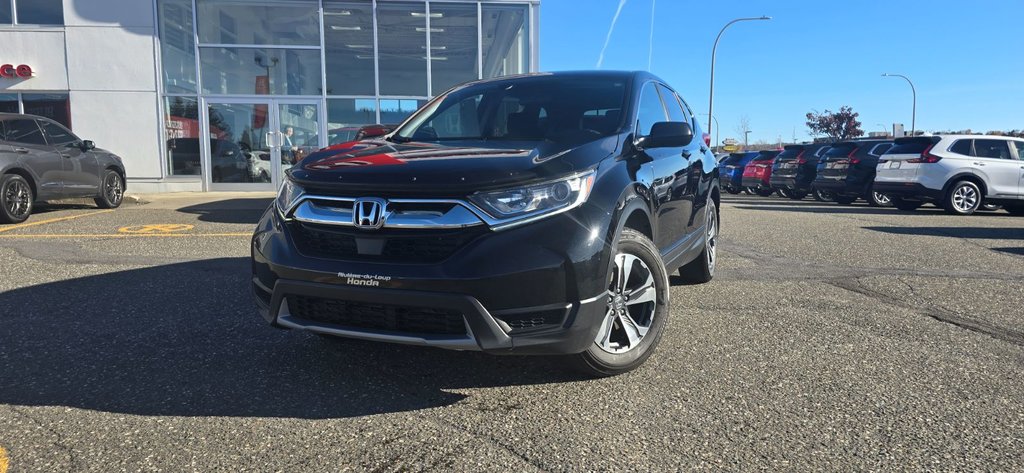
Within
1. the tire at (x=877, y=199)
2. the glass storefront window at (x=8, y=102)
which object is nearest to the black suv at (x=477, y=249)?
the tire at (x=877, y=199)

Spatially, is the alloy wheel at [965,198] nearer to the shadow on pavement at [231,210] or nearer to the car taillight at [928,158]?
the car taillight at [928,158]

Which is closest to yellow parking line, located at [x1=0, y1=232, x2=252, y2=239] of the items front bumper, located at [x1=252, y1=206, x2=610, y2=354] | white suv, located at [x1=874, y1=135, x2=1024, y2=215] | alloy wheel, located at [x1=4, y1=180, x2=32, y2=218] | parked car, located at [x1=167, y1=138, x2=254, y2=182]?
alloy wheel, located at [x1=4, y1=180, x2=32, y2=218]

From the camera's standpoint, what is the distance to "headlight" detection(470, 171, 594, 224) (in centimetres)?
268

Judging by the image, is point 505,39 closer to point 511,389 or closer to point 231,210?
point 231,210

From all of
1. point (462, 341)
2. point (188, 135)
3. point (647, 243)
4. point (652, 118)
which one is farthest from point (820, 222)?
point (188, 135)

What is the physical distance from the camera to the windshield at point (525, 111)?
12.4 feet

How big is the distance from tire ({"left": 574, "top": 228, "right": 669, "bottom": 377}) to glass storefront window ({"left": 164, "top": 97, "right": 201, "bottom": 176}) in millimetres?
15430

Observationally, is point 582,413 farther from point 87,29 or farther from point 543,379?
point 87,29

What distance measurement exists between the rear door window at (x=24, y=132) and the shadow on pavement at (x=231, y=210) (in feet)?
7.94

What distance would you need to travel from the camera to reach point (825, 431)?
8.68 ft

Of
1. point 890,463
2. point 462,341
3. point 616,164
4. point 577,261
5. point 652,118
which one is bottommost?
point 890,463

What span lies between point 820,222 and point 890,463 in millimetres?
9403

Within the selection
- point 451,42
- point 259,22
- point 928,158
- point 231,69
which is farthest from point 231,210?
point 928,158

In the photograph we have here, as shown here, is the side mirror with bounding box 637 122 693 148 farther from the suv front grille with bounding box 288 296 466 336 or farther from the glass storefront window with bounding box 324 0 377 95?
the glass storefront window with bounding box 324 0 377 95
